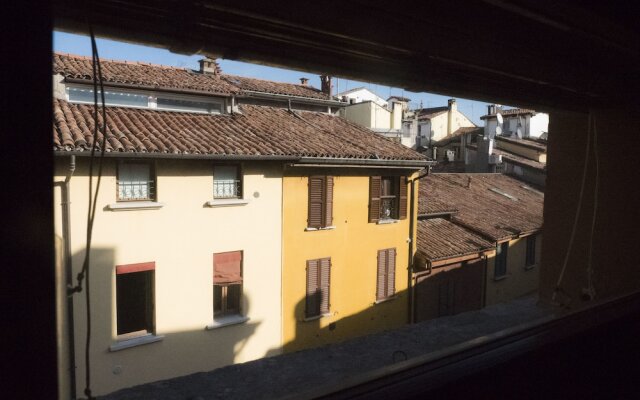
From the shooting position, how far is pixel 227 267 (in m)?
7.42

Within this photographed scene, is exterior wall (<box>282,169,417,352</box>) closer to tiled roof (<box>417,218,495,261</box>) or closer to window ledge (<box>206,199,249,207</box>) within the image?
tiled roof (<box>417,218,495,261</box>)

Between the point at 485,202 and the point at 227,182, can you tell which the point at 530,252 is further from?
the point at 227,182

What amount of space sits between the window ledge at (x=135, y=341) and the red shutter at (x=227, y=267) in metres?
1.19

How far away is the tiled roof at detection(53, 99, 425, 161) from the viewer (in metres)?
6.32

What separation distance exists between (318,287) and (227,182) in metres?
2.68

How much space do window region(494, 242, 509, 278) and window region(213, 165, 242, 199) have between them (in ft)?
24.1

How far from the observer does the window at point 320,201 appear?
8.56m

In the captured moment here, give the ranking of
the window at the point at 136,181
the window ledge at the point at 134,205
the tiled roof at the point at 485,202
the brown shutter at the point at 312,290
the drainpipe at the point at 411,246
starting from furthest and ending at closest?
the tiled roof at the point at 485,202 < the drainpipe at the point at 411,246 < the brown shutter at the point at 312,290 < the window at the point at 136,181 < the window ledge at the point at 134,205

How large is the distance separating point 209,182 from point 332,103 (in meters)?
4.65

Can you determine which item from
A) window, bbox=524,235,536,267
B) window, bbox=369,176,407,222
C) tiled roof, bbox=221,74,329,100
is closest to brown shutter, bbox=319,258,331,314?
window, bbox=369,176,407,222

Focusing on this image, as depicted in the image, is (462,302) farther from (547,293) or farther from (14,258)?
(14,258)

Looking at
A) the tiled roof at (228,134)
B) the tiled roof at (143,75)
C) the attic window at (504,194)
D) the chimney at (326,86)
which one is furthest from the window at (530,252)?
the tiled roof at (143,75)

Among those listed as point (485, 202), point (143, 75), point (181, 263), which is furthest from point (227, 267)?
Answer: point (485, 202)

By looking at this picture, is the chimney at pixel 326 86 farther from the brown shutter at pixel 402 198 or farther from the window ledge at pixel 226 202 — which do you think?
the window ledge at pixel 226 202
